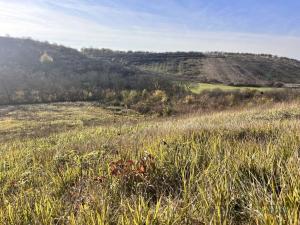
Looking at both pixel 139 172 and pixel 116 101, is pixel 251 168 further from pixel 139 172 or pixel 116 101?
pixel 116 101

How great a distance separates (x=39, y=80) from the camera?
6162 centimetres

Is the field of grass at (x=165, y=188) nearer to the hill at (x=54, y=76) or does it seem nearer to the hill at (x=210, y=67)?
the hill at (x=54, y=76)

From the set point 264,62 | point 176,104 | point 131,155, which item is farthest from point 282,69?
point 131,155

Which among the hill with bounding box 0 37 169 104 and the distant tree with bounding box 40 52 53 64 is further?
the distant tree with bounding box 40 52 53 64

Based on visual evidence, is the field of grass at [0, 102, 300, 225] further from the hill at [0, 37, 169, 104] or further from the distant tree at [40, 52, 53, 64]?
the distant tree at [40, 52, 53, 64]

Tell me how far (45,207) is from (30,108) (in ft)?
131

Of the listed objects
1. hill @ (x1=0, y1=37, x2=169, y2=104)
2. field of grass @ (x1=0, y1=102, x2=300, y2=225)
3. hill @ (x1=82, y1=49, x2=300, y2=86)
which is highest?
field of grass @ (x1=0, y1=102, x2=300, y2=225)

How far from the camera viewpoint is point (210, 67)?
91500 mm

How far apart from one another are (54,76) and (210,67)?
38.6 m

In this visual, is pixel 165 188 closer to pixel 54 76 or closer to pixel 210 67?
pixel 54 76

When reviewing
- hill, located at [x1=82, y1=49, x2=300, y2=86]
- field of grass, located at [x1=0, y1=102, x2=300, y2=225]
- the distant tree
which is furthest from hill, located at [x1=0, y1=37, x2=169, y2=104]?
field of grass, located at [x1=0, y1=102, x2=300, y2=225]

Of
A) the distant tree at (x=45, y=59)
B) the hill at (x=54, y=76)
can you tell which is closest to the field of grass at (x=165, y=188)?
the hill at (x=54, y=76)

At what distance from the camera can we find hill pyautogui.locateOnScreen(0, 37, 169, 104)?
53.9 meters

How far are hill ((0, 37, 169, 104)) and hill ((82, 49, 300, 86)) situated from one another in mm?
11014
